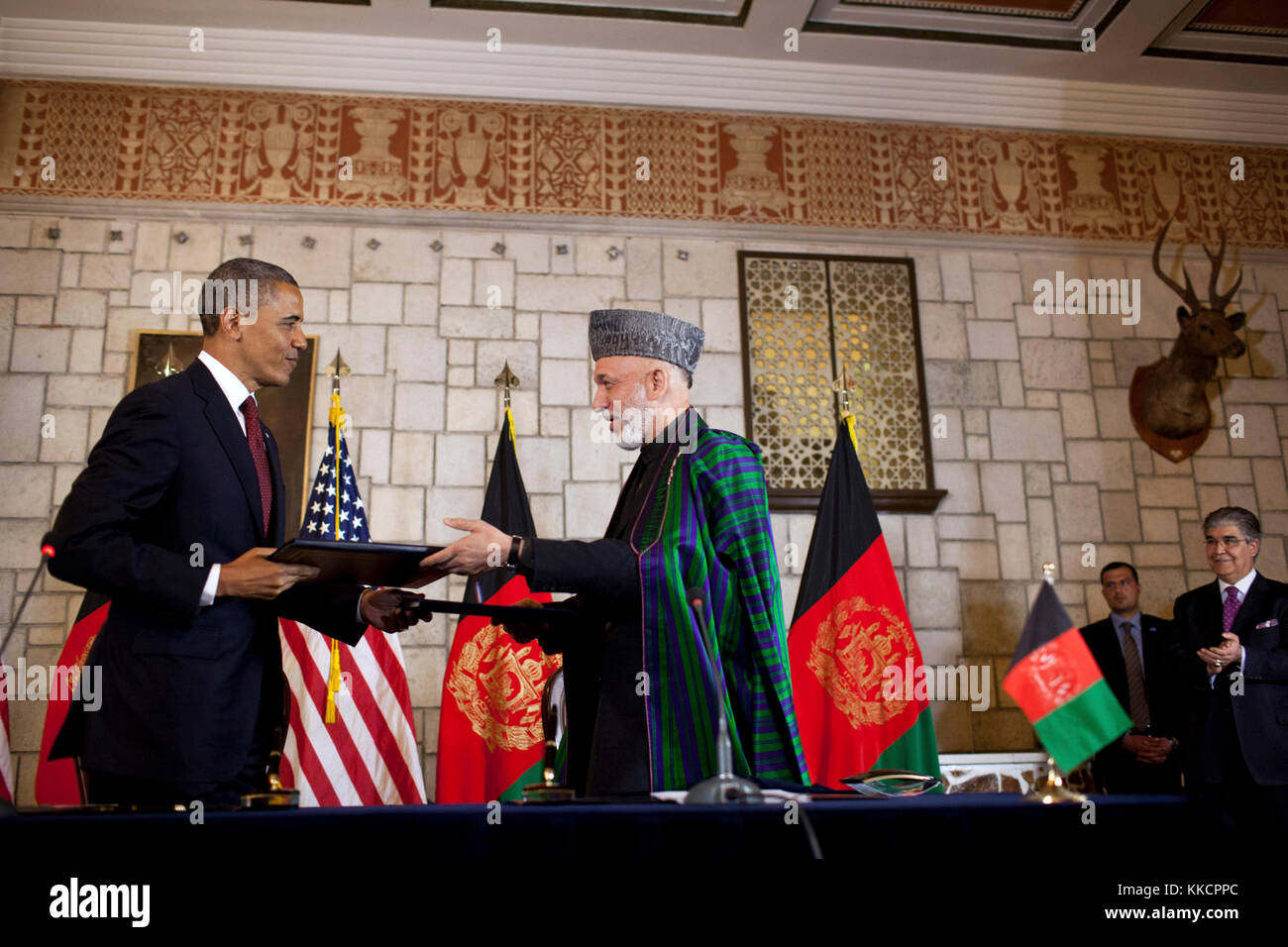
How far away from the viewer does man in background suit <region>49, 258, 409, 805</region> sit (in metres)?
2.17

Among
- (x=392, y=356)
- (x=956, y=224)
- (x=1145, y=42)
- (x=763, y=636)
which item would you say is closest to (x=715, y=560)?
(x=763, y=636)

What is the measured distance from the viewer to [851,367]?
6180 mm

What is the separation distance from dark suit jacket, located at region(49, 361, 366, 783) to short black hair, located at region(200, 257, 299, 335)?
26 cm

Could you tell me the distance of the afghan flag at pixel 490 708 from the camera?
15.3ft

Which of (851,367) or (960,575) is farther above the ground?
(851,367)

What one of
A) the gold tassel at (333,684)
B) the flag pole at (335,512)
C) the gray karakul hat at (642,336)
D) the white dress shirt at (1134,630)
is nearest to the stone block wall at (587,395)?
the white dress shirt at (1134,630)

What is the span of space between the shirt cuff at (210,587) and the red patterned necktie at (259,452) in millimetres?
361

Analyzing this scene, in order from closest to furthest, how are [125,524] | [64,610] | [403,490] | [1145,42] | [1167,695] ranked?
[125,524], [1167,695], [64,610], [403,490], [1145,42]

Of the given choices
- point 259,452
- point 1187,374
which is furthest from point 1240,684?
point 259,452

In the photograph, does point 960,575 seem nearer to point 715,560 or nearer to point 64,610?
point 715,560

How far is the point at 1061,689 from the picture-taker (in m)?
1.67

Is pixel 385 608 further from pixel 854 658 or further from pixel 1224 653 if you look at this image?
pixel 1224 653

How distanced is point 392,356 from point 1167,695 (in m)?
4.24
